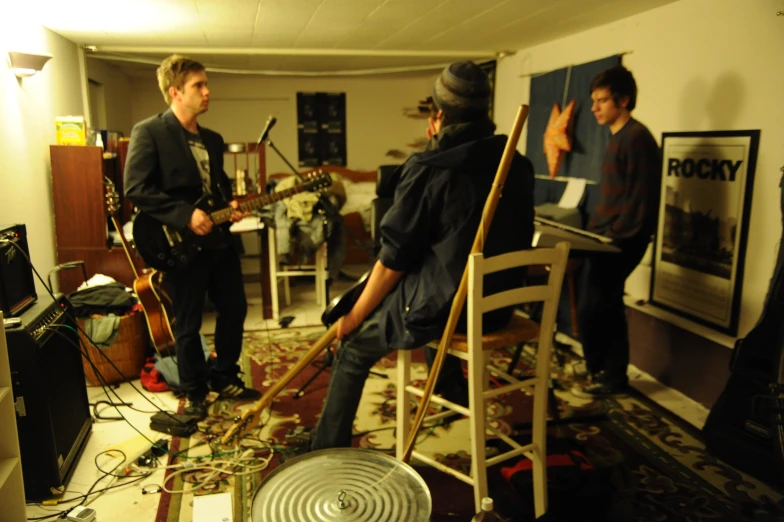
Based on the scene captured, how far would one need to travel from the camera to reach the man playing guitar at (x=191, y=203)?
2541 mm

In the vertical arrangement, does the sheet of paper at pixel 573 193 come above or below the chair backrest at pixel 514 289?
above

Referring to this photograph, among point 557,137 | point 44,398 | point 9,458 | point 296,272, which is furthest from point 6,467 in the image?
point 557,137

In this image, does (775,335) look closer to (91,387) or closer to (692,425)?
(692,425)

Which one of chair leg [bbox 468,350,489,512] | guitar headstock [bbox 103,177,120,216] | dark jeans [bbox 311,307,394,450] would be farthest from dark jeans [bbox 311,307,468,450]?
guitar headstock [bbox 103,177,120,216]

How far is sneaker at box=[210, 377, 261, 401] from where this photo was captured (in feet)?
9.34

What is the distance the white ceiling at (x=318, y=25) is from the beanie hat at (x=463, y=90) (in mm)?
1297

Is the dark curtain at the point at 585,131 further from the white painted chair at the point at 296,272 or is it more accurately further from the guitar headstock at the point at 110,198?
the guitar headstock at the point at 110,198

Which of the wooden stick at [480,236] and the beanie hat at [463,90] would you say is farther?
the beanie hat at [463,90]

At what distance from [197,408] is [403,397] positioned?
1.15 metres

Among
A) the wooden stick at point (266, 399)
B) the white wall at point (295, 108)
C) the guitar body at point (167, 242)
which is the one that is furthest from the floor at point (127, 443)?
the white wall at point (295, 108)

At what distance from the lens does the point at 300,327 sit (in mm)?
3980

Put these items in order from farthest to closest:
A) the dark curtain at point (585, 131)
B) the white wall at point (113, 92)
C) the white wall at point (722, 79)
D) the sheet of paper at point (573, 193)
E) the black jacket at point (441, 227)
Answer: the white wall at point (113, 92) < the sheet of paper at point (573, 193) < the dark curtain at point (585, 131) < the white wall at point (722, 79) < the black jacket at point (441, 227)

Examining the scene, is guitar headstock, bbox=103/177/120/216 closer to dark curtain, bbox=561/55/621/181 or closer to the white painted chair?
the white painted chair

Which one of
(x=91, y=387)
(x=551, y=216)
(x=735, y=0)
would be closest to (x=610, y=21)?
(x=735, y=0)
